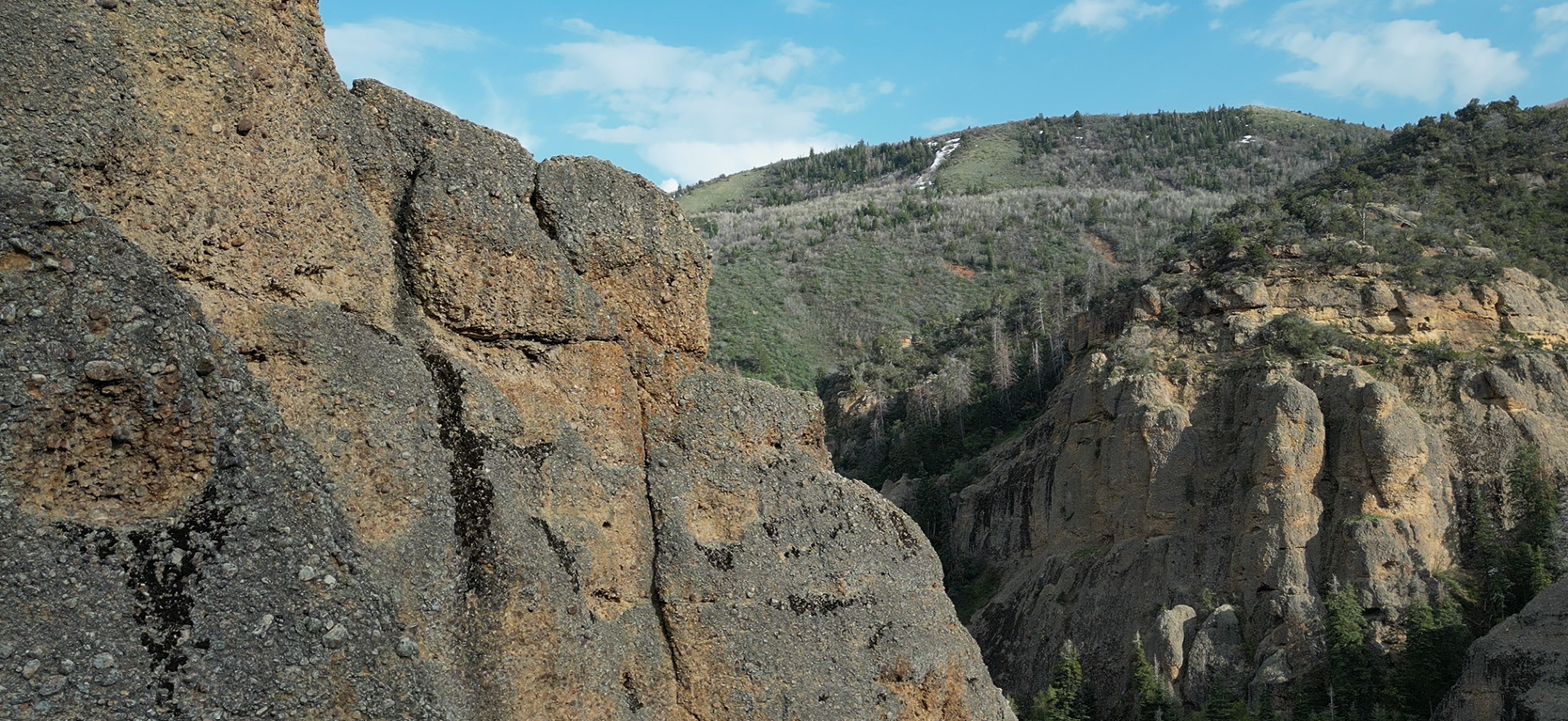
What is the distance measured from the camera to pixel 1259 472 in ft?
126

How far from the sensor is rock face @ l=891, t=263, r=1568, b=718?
118ft

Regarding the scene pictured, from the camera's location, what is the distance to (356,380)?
9.19 metres

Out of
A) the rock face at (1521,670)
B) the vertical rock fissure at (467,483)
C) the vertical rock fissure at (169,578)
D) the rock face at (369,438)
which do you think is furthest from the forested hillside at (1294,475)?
the vertical rock fissure at (169,578)

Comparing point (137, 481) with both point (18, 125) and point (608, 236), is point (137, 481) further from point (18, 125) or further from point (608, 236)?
point (608, 236)

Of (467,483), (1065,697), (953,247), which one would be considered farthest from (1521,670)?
(953,247)

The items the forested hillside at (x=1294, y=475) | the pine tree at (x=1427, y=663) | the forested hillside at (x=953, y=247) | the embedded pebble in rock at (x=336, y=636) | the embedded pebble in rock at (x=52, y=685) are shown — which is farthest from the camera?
→ the forested hillside at (x=953, y=247)

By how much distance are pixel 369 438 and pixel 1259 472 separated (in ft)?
112

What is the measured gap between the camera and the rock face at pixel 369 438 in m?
6.29

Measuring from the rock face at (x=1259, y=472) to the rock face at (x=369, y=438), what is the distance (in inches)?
1041

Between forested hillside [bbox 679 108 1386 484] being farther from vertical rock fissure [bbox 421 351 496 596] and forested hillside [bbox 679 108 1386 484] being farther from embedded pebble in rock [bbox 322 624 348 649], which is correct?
embedded pebble in rock [bbox 322 624 348 649]

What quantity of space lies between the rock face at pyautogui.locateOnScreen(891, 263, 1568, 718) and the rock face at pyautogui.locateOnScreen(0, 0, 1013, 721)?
2645 cm

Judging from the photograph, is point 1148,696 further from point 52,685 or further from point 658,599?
point 52,685

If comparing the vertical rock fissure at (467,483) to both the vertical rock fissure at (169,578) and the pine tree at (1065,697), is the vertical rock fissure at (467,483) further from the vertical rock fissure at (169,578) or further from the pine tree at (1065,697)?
the pine tree at (1065,697)

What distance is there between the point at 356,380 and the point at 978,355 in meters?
67.1
